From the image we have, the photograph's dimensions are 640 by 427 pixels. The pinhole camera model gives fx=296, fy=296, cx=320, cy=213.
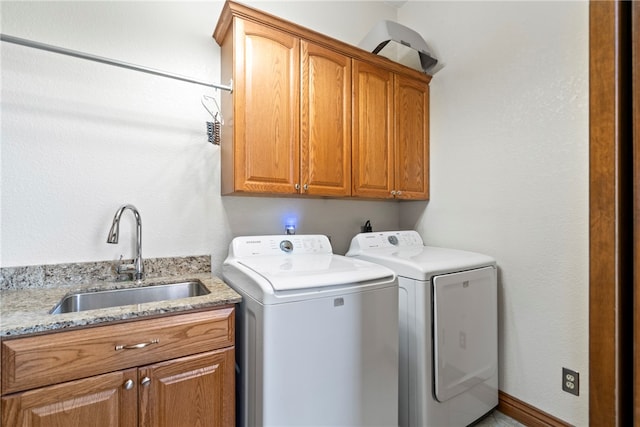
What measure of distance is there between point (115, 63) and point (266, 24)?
0.78 metres

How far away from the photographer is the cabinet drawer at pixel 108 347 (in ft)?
3.05

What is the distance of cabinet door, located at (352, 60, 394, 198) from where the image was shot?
6.45ft

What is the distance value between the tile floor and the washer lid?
46.1 inches

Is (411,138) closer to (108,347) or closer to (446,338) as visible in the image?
(446,338)

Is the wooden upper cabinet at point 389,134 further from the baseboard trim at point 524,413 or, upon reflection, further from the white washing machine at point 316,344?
the baseboard trim at point 524,413

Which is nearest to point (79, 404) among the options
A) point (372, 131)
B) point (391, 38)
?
point (372, 131)

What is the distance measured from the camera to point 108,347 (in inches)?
40.9

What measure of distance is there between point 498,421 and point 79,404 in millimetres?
2081

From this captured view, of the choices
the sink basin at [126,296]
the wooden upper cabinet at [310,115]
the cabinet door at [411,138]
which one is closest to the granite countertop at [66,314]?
the sink basin at [126,296]

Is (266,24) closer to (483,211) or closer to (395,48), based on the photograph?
(395,48)

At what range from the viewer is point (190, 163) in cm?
176

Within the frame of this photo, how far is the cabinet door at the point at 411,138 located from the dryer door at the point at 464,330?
78 cm

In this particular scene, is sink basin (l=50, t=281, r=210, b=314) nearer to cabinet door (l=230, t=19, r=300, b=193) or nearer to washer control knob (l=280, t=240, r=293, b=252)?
washer control knob (l=280, t=240, r=293, b=252)

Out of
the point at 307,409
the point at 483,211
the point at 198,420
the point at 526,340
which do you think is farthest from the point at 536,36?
the point at 198,420
